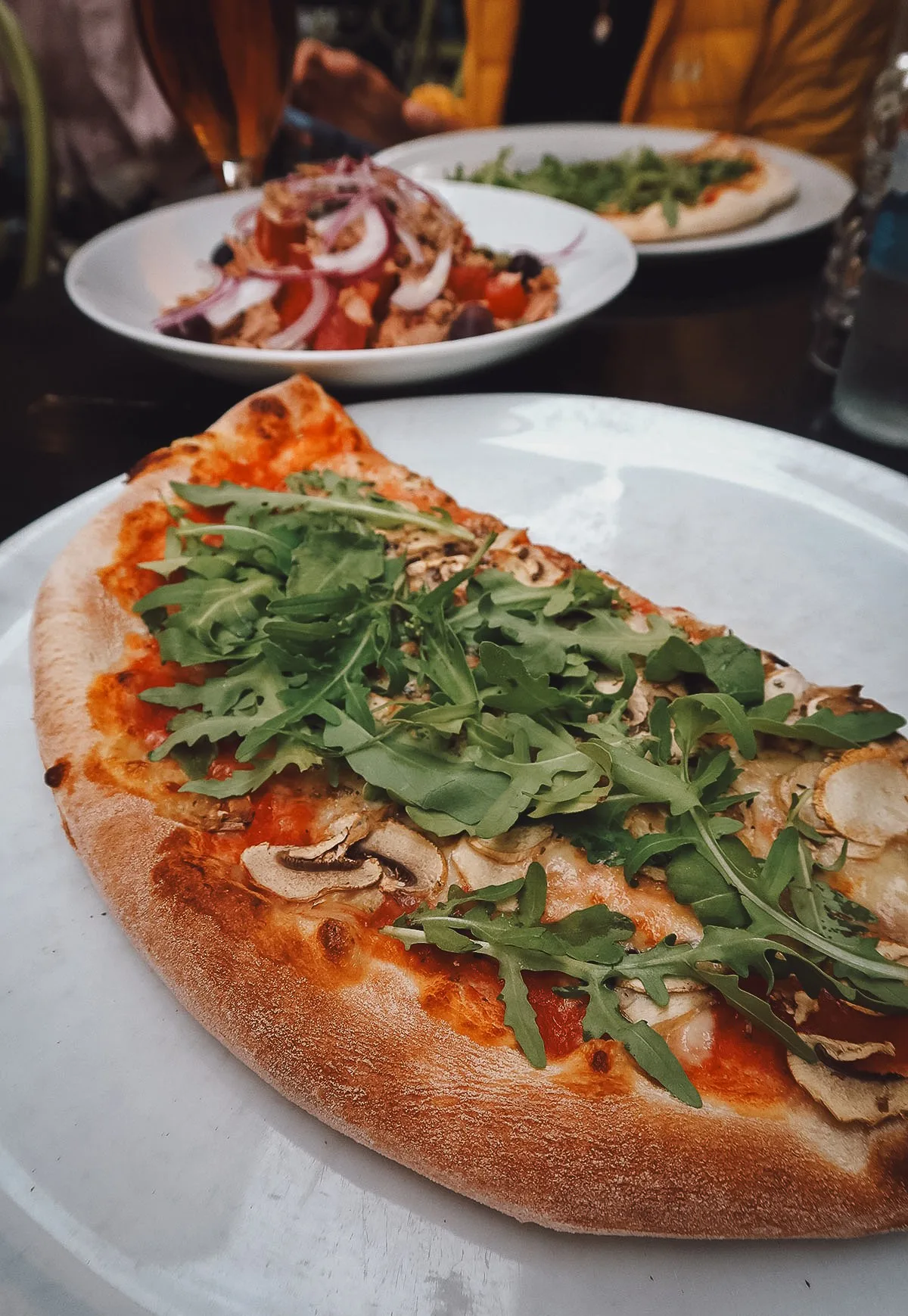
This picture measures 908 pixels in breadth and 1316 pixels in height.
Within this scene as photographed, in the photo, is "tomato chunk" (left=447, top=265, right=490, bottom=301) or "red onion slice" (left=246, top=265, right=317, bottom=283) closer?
"red onion slice" (left=246, top=265, right=317, bottom=283)

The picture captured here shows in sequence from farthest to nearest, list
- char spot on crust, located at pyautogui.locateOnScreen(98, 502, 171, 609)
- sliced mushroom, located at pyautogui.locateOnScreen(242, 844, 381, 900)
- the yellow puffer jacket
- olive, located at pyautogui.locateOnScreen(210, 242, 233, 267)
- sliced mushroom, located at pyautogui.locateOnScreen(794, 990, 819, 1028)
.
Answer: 1. the yellow puffer jacket
2. olive, located at pyautogui.locateOnScreen(210, 242, 233, 267)
3. char spot on crust, located at pyautogui.locateOnScreen(98, 502, 171, 609)
4. sliced mushroom, located at pyautogui.locateOnScreen(242, 844, 381, 900)
5. sliced mushroom, located at pyautogui.locateOnScreen(794, 990, 819, 1028)

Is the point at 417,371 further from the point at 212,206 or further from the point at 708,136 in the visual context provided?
the point at 708,136

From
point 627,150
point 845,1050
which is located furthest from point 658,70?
point 845,1050

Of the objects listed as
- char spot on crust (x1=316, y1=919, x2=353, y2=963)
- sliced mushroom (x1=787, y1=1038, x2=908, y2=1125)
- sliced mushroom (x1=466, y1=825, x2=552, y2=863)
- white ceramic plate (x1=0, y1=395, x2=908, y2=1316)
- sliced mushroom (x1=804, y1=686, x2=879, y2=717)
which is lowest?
white ceramic plate (x1=0, y1=395, x2=908, y2=1316)

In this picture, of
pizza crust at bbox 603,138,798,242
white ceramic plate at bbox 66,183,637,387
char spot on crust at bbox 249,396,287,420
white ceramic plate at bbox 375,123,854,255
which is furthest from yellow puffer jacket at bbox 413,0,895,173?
char spot on crust at bbox 249,396,287,420

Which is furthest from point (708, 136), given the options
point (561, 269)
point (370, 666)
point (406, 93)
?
point (370, 666)

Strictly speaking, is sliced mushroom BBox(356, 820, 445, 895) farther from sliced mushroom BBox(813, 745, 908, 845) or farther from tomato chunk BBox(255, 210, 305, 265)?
tomato chunk BBox(255, 210, 305, 265)
